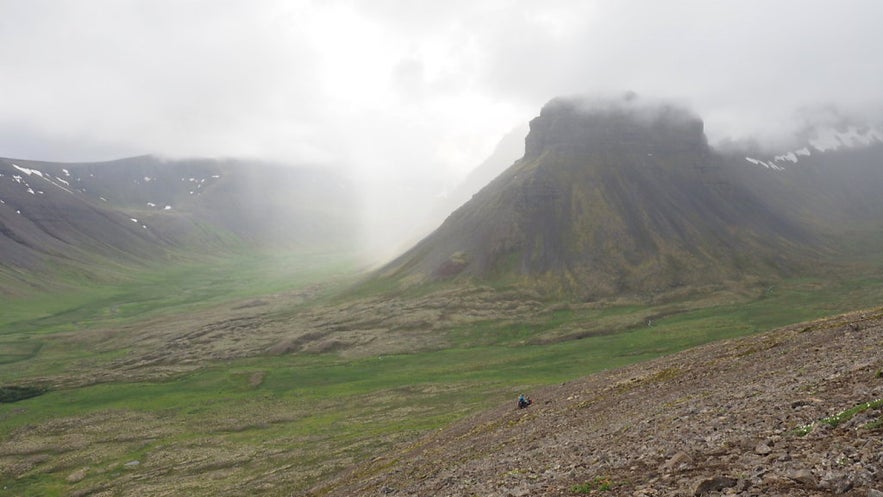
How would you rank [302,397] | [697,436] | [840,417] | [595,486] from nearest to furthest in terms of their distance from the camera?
[840,417] < [595,486] < [697,436] < [302,397]

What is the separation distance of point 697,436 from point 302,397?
82560mm

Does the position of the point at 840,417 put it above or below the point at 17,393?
above

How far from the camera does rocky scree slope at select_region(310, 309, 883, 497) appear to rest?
1462 cm

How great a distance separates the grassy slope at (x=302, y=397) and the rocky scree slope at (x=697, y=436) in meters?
20.7

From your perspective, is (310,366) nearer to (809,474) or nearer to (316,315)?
(316,315)

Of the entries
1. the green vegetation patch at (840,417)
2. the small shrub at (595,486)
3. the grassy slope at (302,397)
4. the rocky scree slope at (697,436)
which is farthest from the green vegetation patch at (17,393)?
the green vegetation patch at (840,417)

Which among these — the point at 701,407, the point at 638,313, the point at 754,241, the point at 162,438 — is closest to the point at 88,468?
the point at 162,438

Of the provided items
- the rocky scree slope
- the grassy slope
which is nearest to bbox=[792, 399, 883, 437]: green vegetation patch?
the rocky scree slope

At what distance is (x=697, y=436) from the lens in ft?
67.0

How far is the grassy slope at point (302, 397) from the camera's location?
60625 mm

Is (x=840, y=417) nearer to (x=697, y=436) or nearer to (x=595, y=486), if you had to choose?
(x=697, y=436)

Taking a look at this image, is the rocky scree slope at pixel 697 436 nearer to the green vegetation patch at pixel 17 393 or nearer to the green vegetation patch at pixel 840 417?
the green vegetation patch at pixel 840 417

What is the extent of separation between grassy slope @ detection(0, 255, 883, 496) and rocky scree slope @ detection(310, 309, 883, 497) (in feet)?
68.1

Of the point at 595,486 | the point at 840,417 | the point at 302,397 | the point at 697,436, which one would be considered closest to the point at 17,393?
the point at 302,397
